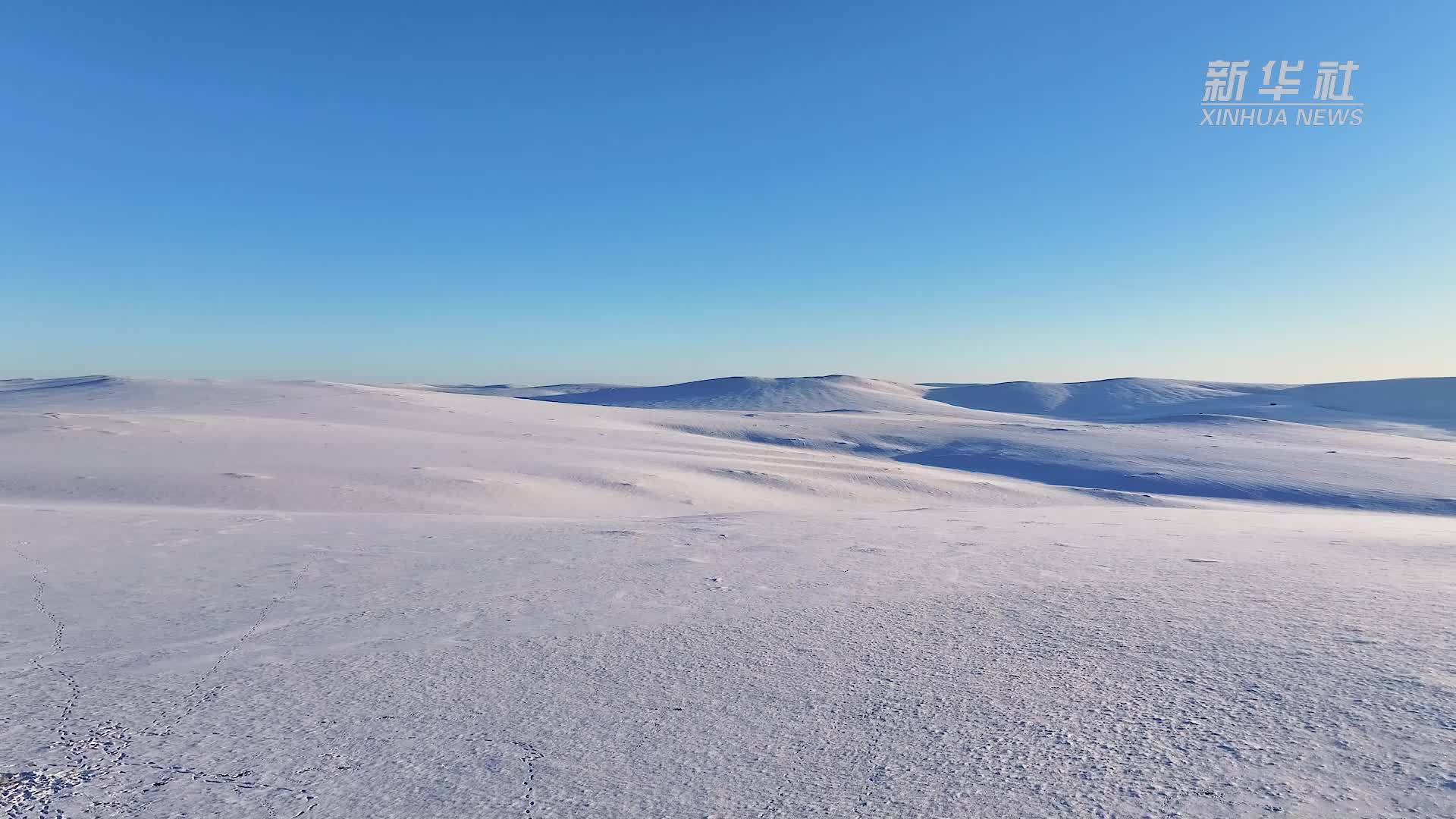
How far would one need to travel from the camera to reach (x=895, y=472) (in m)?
16.9

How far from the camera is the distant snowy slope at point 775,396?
54475mm

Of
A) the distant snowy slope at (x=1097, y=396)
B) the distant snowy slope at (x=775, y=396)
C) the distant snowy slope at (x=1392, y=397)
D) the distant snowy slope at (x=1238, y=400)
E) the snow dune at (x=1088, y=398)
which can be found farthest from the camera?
the distant snowy slope at (x=1097, y=396)

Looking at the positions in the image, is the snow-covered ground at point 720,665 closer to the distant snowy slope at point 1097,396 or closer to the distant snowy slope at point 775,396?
the distant snowy slope at point 775,396

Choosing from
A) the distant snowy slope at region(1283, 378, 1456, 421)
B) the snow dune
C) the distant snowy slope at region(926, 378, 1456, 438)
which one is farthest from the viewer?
the distant snowy slope at region(1283, 378, 1456, 421)

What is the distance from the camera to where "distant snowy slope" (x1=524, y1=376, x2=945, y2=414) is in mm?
54475

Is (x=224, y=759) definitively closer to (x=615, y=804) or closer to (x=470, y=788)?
(x=470, y=788)

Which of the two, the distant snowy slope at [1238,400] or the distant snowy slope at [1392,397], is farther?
the distant snowy slope at [1392,397]

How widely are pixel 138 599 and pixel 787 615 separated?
396 centimetres

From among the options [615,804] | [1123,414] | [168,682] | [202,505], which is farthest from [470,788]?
[1123,414]

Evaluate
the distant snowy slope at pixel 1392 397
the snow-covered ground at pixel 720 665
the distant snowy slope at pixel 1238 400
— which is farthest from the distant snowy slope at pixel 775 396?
the snow-covered ground at pixel 720 665

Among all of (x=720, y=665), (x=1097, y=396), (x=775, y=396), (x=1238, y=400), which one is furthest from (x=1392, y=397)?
(x=720, y=665)

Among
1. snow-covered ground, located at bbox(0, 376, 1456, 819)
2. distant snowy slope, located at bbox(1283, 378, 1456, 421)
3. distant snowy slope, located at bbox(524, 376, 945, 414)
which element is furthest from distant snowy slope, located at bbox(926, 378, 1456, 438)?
snow-covered ground, located at bbox(0, 376, 1456, 819)

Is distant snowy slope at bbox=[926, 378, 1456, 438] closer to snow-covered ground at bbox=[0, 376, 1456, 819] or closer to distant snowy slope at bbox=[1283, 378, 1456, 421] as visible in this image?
distant snowy slope at bbox=[1283, 378, 1456, 421]

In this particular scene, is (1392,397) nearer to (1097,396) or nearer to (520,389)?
(1097,396)
